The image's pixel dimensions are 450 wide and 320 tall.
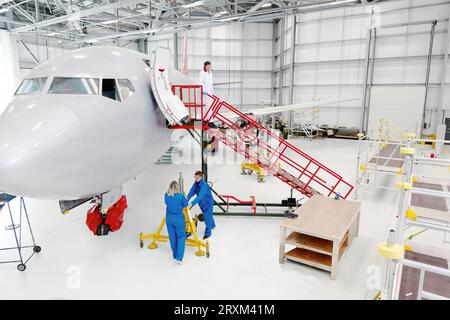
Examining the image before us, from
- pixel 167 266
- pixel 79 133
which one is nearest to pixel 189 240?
pixel 167 266

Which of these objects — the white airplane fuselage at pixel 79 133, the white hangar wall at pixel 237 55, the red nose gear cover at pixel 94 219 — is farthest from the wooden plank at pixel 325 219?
the white hangar wall at pixel 237 55

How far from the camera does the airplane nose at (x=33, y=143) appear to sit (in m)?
5.14

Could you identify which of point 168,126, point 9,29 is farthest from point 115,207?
point 9,29

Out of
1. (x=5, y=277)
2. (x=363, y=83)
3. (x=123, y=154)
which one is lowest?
(x=5, y=277)

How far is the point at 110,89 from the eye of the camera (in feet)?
23.0

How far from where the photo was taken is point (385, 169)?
12344mm

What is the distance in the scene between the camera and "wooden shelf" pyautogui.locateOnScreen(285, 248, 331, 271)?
23.8 feet

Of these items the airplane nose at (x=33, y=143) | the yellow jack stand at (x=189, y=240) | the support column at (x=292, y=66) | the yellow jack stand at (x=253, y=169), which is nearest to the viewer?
the airplane nose at (x=33, y=143)

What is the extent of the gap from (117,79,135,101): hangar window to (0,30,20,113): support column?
71.5ft

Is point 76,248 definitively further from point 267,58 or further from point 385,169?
point 267,58

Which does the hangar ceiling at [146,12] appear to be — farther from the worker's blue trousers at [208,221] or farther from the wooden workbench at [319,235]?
the wooden workbench at [319,235]

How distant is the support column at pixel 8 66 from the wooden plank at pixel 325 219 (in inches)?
985

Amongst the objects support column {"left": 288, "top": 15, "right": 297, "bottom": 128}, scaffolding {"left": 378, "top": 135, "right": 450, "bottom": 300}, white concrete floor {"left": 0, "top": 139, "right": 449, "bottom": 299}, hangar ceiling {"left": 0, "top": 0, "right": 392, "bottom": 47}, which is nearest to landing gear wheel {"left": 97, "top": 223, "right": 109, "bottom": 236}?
white concrete floor {"left": 0, "top": 139, "right": 449, "bottom": 299}

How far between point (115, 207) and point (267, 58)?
107ft
